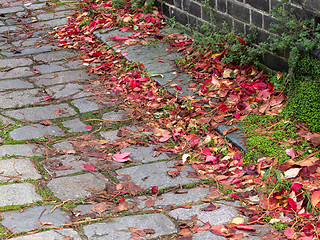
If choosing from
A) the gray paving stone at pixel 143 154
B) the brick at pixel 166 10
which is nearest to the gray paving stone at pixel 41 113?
the gray paving stone at pixel 143 154

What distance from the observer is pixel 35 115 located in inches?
149

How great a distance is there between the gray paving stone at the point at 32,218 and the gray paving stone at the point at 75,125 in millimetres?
1082

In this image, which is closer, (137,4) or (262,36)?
(262,36)

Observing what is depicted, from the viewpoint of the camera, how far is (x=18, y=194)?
2.63m

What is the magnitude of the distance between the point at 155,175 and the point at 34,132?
115 centimetres

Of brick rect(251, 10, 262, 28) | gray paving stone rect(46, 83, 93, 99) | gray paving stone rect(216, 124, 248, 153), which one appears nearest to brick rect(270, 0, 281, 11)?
brick rect(251, 10, 262, 28)

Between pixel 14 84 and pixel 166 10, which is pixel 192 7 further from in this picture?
pixel 14 84

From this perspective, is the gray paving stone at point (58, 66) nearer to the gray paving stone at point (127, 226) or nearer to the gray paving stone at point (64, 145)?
the gray paving stone at point (64, 145)

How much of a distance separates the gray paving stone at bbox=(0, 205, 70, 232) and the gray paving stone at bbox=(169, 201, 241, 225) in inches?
24.8

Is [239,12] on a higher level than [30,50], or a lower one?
higher

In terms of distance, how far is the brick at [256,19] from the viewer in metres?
3.78

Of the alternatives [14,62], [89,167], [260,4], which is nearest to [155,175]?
[89,167]

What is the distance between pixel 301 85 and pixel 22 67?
301 cm

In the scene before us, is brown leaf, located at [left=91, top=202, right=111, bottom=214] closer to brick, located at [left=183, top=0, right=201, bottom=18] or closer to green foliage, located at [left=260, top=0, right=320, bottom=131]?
green foliage, located at [left=260, top=0, right=320, bottom=131]
